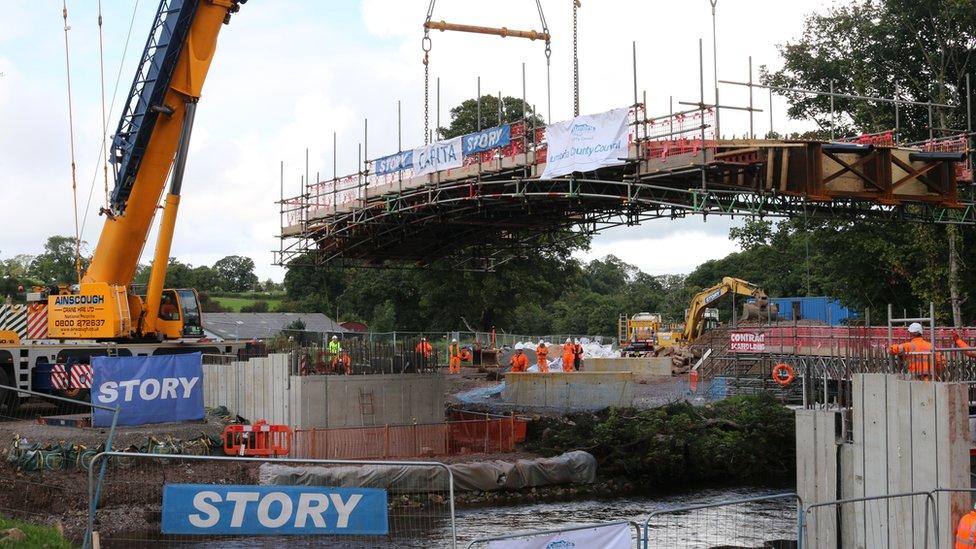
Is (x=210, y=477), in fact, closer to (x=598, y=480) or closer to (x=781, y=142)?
(x=598, y=480)

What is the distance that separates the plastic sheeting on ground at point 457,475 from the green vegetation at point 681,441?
1.47m

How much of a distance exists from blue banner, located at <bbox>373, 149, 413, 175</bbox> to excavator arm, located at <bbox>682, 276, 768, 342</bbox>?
29001mm

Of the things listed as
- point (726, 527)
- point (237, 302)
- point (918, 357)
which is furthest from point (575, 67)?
point (237, 302)

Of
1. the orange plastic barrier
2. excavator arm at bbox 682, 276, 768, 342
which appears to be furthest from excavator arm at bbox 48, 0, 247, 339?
excavator arm at bbox 682, 276, 768, 342

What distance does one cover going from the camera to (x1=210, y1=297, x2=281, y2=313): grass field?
122 metres

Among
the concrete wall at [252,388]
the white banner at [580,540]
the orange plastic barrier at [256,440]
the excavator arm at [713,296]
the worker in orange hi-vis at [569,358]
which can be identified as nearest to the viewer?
the white banner at [580,540]

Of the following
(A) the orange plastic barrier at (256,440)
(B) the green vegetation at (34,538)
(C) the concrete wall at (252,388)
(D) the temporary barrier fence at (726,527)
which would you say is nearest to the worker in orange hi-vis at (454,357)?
(C) the concrete wall at (252,388)

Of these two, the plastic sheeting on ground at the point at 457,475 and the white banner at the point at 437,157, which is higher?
the white banner at the point at 437,157

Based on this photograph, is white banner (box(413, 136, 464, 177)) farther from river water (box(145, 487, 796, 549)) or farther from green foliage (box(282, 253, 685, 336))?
green foliage (box(282, 253, 685, 336))

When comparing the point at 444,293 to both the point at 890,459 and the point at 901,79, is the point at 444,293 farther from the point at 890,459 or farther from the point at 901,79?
the point at 890,459

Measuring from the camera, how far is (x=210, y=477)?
22547 millimetres

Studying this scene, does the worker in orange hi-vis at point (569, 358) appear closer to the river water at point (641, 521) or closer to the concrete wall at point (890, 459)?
the river water at point (641, 521)

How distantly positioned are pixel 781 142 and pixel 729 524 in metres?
8.59

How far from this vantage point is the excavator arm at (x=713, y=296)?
186ft
